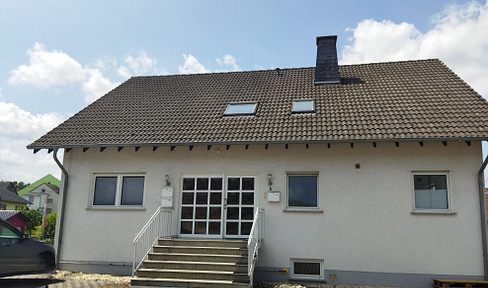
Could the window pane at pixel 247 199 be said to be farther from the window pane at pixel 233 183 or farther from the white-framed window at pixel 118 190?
A: the white-framed window at pixel 118 190

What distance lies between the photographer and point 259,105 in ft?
38.5

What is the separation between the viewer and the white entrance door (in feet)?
33.3

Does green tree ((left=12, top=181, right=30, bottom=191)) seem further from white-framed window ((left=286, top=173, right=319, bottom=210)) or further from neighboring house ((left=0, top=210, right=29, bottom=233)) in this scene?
white-framed window ((left=286, top=173, right=319, bottom=210))

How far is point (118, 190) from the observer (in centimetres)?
1082

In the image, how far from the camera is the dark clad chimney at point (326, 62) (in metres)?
12.9

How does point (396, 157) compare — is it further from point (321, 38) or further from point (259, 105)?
point (321, 38)

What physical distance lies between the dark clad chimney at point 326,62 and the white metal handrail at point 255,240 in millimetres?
5520

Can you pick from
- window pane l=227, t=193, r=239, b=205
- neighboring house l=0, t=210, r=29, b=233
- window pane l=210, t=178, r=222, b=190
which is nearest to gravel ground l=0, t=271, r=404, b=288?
window pane l=227, t=193, r=239, b=205

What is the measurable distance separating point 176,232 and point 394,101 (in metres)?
7.17

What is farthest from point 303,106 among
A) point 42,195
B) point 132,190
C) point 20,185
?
point 20,185

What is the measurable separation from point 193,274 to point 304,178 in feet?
12.3

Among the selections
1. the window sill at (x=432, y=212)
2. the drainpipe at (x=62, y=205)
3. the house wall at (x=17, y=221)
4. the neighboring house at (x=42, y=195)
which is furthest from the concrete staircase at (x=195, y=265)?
the neighboring house at (x=42, y=195)

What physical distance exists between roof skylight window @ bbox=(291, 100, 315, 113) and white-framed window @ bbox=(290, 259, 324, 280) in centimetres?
415

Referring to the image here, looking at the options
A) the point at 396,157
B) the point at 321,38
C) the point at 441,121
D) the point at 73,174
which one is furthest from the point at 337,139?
the point at 73,174
